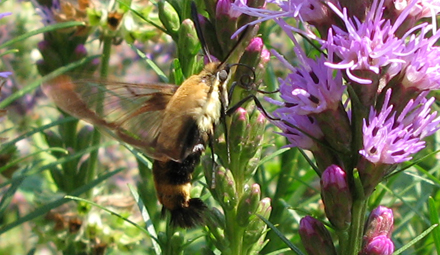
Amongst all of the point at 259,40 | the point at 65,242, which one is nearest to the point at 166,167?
the point at 259,40

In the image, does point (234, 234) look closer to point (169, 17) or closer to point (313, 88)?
point (313, 88)

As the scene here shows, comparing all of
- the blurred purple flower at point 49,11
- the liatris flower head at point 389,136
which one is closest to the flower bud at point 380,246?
the liatris flower head at point 389,136

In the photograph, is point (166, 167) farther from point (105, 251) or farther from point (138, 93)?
point (105, 251)

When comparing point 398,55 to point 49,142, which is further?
point 49,142

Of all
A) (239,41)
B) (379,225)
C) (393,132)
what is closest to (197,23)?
(239,41)

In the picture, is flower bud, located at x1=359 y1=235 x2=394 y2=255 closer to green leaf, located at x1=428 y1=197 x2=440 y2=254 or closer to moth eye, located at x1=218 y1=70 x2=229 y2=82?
green leaf, located at x1=428 y1=197 x2=440 y2=254

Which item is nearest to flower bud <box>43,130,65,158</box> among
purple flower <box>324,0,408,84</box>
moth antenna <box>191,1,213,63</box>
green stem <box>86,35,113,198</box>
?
green stem <box>86,35,113,198</box>

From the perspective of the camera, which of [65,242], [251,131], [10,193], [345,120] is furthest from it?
[65,242]
